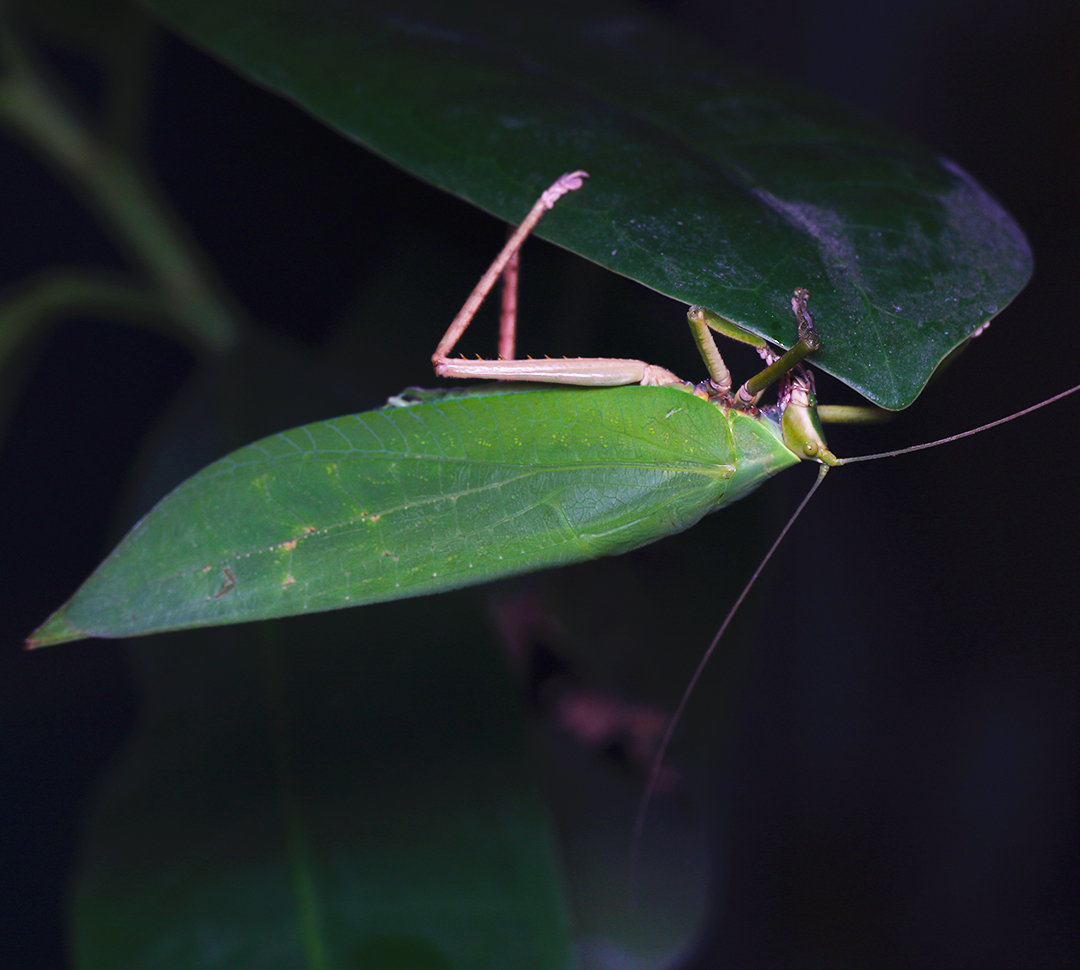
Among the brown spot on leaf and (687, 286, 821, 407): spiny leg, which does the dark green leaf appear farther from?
(687, 286, 821, 407): spiny leg

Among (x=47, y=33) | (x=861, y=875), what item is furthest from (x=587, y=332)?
(x=861, y=875)

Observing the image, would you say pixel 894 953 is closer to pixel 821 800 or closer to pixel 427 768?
pixel 821 800

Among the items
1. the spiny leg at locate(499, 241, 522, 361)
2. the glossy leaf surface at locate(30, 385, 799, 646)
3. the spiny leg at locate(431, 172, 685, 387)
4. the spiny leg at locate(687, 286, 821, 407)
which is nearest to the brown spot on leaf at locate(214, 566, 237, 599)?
the glossy leaf surface at locate(30, 385, 799, 646)

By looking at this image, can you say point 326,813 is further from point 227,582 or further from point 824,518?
point 824,518

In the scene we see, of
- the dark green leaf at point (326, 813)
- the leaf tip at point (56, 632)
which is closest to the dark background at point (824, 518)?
the dark green leaf at point (326, 813)

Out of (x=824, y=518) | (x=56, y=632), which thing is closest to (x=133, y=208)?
(x=56, y=632)

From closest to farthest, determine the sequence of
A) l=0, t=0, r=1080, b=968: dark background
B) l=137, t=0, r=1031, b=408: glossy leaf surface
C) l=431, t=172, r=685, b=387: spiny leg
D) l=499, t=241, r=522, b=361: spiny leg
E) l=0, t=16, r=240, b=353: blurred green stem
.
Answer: l=137, t=0, r=1031, b=408: glossy leaf surface < l=431, t=172, r=685, b=387: spiny leg < l=499, t=241, r=522, b=361: spiny leg < l=0, t=16, r=240, b=353: blurred green stem < l=0, t=0, r=1080, b=968: dark background
